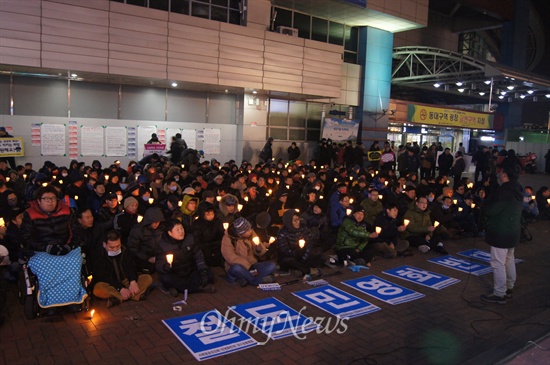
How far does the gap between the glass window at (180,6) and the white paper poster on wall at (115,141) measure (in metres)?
5.14

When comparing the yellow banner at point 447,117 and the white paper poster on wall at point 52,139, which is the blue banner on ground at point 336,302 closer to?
the white paper poster on wall at point 52,139

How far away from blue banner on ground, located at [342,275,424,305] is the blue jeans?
1.36 metres

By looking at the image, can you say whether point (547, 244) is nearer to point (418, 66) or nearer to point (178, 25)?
point (178, 25)

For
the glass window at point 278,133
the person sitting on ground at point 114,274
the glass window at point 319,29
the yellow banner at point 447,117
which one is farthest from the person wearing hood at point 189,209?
the yellow banner at point 447,117

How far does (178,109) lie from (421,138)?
1660cm

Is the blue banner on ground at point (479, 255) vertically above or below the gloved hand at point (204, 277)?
below

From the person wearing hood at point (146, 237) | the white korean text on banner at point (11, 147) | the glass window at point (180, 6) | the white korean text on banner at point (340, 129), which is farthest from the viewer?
the white korean text on banner at point (340, 129)

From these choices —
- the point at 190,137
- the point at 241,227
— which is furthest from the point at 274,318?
the point at 190,137

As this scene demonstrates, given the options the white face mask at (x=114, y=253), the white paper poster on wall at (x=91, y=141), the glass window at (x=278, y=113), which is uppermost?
the glass window at (x=278, y=113)

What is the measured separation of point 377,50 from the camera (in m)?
24.7

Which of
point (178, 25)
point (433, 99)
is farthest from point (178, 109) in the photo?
point (433, 99)

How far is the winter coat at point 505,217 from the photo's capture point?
23.3ft

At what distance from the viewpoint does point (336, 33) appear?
2409 centimetres

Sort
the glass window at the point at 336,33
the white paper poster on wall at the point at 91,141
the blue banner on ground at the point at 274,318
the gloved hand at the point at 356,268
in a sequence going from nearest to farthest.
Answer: the blue banner on ground at the point at 274,318 → the gloved hand at the point at 356,268 → the white paper poster on wall at the point at 91,141 → the glass window at the point at 336,33
